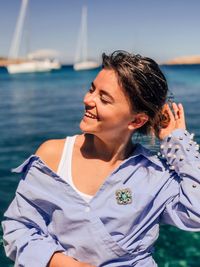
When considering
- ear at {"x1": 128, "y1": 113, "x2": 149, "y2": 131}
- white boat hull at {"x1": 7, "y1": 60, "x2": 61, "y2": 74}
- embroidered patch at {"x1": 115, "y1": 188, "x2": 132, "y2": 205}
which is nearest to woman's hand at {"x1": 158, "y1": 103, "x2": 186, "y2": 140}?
ear at {"x1": 128, "y1": 113, "x2": 149, "y2": 131}

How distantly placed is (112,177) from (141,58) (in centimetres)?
58

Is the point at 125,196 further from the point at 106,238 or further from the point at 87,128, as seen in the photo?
the point at 87,128

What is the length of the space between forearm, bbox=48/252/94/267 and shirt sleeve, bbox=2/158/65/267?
0.09ft

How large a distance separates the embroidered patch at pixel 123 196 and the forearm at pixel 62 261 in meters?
0.33

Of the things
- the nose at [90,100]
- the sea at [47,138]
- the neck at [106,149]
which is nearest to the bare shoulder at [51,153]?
the neck at [106,149]

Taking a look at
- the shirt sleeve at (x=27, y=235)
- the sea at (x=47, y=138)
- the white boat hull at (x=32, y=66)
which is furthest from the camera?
the white boat hull at (x=32, y=66)

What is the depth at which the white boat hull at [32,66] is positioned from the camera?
→ 61.4 meters

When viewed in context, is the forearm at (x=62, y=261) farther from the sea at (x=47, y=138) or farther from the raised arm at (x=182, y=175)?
the sea at (x=47, y=138)

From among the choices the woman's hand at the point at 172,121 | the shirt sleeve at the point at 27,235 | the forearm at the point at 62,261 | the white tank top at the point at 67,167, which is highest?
the woman's hand at the point at 172,121

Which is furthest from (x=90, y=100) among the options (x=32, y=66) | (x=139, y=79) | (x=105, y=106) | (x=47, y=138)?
(x=32, y=66)

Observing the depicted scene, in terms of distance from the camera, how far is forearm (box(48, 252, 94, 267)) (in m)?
1.76

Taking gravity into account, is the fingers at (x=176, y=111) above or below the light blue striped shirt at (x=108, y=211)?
above

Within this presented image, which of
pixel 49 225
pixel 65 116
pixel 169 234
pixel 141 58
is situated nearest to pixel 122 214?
pixel 49 225

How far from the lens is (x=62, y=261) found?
1.76 metres
